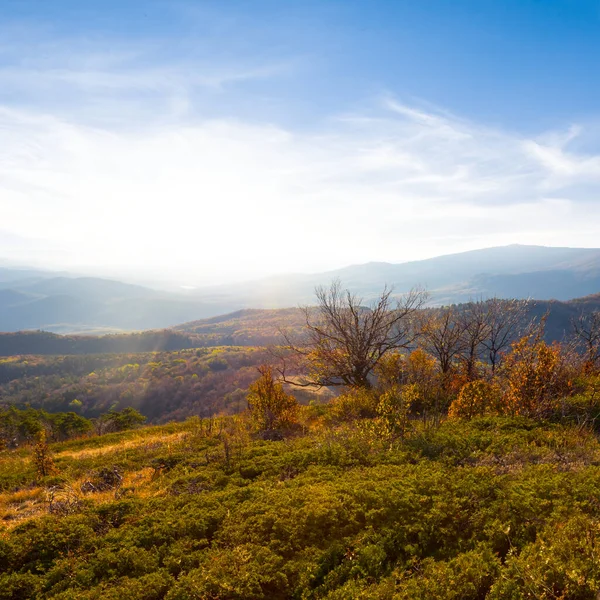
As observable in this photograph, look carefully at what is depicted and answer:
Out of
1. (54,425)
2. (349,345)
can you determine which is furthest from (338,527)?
(54,425)

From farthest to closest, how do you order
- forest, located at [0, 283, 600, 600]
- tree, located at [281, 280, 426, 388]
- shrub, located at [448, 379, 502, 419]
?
tree, located at [281, 280, 426, 388] → shrub, located at [448, 379, 502, 419] → forest, located at [0, 283, 600, 600]

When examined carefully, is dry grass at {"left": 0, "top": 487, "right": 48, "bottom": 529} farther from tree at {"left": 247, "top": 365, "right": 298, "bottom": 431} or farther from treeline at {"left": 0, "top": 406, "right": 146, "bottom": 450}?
treeline at {"left": 0, "top": 406, "right": 146, "bottom": 450}

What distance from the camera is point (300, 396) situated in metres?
53.3

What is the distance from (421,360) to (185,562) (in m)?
16.2

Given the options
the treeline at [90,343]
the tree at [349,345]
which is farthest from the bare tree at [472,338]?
the treeline at [90,343]

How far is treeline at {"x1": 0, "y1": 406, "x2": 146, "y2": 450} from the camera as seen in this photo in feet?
82.2

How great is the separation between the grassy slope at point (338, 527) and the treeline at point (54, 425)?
52.7 ft

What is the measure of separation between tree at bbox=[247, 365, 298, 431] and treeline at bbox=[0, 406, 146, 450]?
1497 centimetres

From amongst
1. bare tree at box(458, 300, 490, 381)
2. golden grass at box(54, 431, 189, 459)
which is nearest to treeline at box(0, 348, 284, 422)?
bare tree at box(458, 300, 490, 381)

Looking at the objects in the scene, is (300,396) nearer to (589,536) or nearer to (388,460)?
(388,460)

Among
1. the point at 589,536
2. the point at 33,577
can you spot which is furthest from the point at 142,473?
the point at 589,536

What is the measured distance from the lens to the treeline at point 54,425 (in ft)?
82.2

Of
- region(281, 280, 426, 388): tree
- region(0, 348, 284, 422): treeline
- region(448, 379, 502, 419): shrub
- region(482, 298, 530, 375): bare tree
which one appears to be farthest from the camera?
region(0, 348, 284, 422): treeline

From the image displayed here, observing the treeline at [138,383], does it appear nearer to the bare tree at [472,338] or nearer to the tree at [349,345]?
A: the tree at [349,345]
